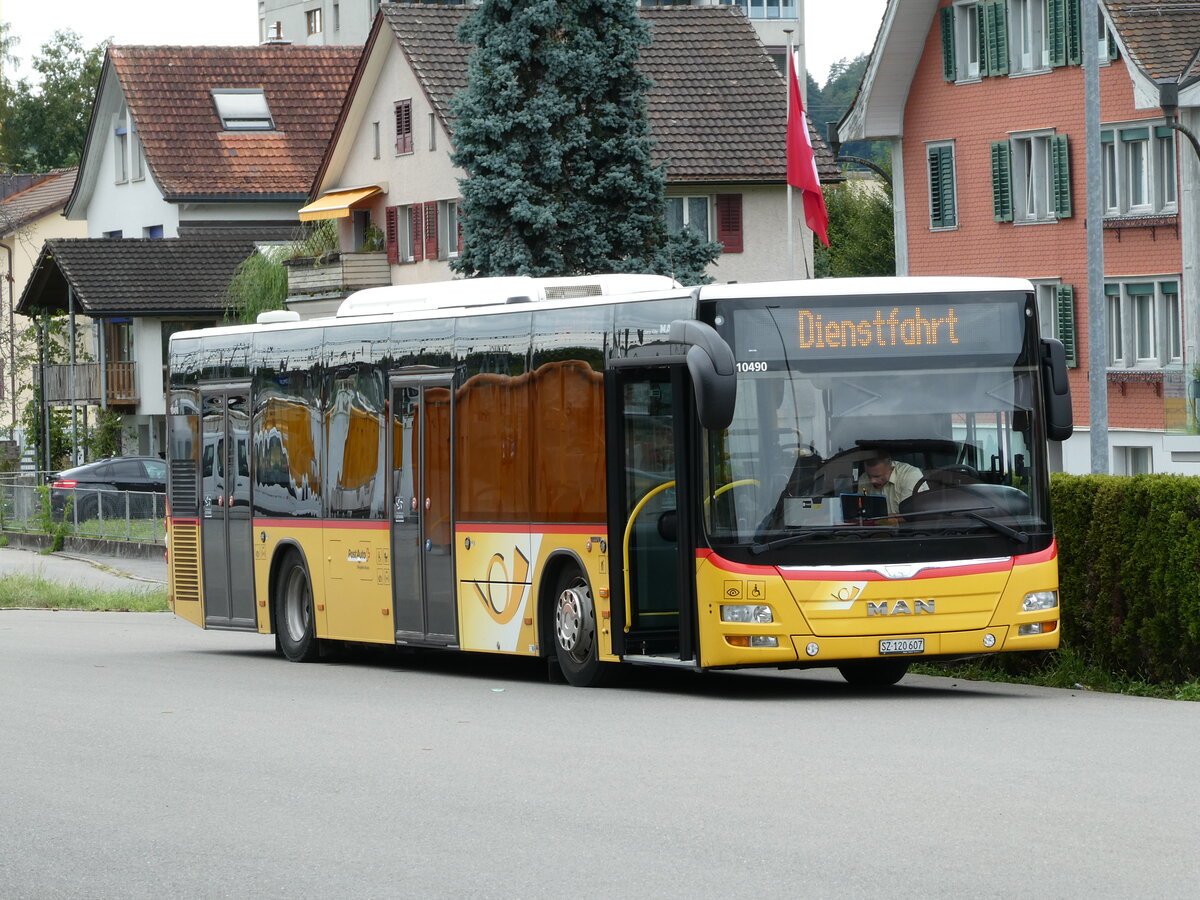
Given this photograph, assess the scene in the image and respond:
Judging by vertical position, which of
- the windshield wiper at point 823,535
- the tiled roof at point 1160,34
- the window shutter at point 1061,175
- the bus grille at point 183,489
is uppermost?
the tiled roof at point 1160,34

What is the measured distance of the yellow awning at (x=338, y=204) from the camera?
194 feet

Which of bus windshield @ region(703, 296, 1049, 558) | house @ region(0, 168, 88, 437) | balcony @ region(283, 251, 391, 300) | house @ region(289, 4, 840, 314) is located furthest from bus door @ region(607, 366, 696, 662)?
house @ region(0, 168, 88, 437)

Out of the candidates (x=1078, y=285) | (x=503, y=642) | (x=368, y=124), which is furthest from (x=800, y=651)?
(x=368, y=124)

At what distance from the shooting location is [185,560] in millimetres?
23844

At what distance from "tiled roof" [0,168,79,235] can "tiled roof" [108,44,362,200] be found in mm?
18064

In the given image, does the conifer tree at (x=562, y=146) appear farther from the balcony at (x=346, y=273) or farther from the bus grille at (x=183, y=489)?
the balcony at (x=346, y=273)

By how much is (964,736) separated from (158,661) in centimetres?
1059

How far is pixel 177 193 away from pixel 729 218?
21.2 metres

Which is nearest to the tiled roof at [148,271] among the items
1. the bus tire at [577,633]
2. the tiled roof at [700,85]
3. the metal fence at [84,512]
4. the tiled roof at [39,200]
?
the metal fence at [84,512]

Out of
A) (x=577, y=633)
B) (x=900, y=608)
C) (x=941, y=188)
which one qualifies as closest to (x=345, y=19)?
(x=941, y=188)

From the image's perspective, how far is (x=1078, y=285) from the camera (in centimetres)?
4647

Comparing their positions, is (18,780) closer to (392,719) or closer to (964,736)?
(392,719)

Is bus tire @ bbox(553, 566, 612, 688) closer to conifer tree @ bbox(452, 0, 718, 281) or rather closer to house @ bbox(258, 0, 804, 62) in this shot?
conifer tree @ bbox(452, 0, 718, 281)

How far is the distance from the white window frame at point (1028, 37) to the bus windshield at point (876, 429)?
32460 mm
